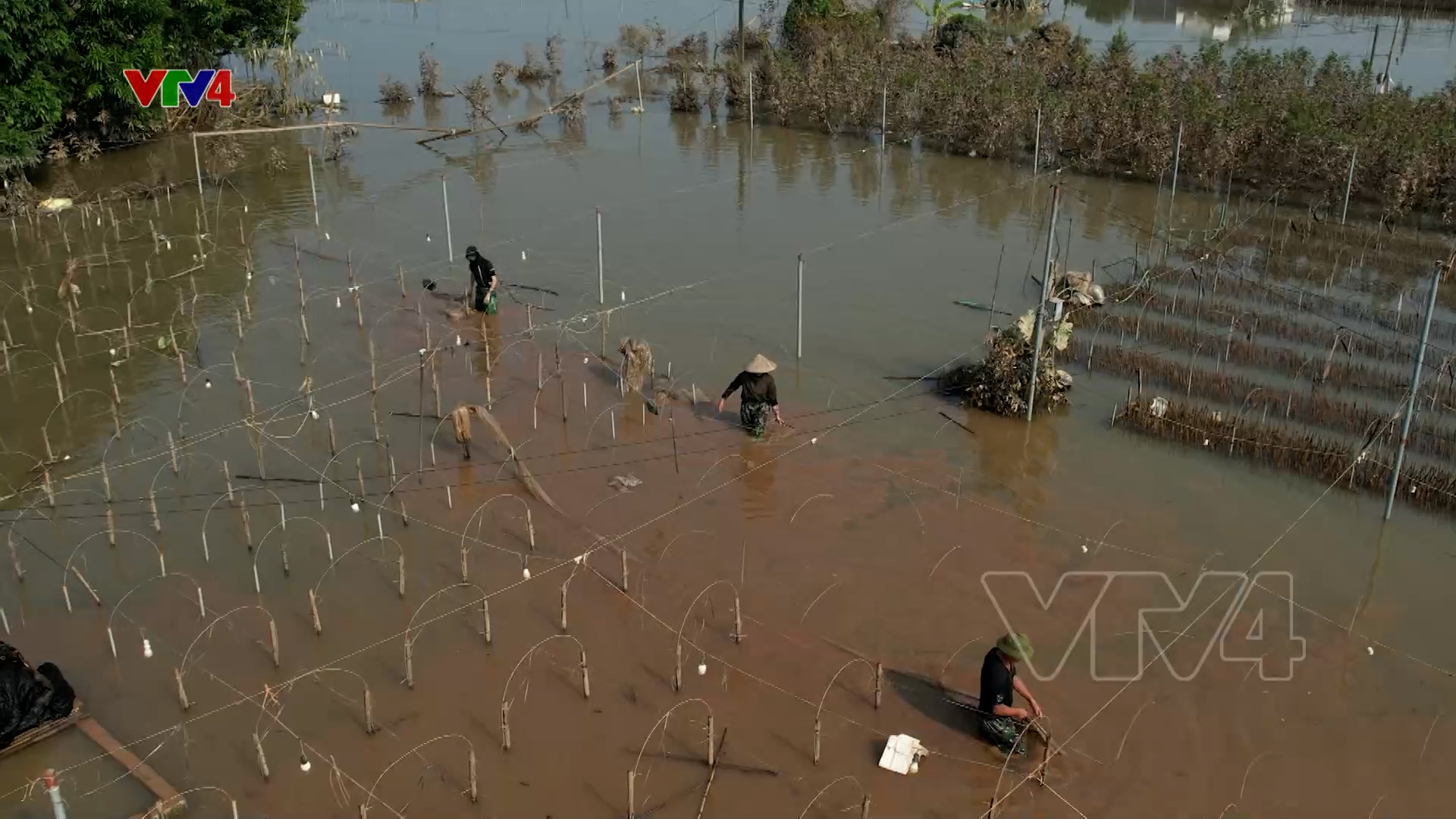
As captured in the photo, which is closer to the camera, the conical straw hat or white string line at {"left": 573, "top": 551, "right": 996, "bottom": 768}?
white string line at {"left": 573, "top": 551, "right": 996, "bottom": 768}

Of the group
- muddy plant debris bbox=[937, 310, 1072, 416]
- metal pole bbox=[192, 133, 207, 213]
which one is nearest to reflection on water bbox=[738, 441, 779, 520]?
muddy plant debris bbox=[937, 310, 1072, 416]

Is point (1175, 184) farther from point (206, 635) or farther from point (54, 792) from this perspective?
point (54, 792)

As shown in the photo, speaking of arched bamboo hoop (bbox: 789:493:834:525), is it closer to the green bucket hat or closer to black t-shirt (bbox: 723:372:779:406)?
black t-shirt (bbox: 723:372:779:406)

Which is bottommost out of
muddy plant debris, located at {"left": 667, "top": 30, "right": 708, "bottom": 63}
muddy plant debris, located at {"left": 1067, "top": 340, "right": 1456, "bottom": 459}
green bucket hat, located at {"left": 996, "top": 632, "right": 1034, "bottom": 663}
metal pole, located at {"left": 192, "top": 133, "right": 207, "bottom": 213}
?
green bucket hat, located at {"left": 996, "top": 632, "right": 1034, "bottom": 663}

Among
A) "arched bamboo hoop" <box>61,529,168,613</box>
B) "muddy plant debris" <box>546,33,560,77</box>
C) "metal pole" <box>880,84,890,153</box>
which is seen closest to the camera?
"arched bamboo hoop" <box>61,529,168,613</box>

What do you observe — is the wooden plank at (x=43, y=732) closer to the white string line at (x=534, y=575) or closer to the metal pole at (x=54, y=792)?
the white string line at (x=534, y=575)

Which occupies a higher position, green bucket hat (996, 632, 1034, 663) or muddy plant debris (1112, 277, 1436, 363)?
muddy plant debris (1112, 277, 1436, 363)

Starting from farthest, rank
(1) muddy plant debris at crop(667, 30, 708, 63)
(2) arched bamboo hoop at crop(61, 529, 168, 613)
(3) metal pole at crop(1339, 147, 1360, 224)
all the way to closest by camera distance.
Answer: (1) muddy plant debris at crop(667, 30, 708, 63), (3) metal pole at crop(1339, 147, 1360, 224), (2) arched bamboo hoop at crop(61, 529, 168, 613)

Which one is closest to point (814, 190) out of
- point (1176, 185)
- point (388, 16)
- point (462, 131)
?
point (1176, 185)
